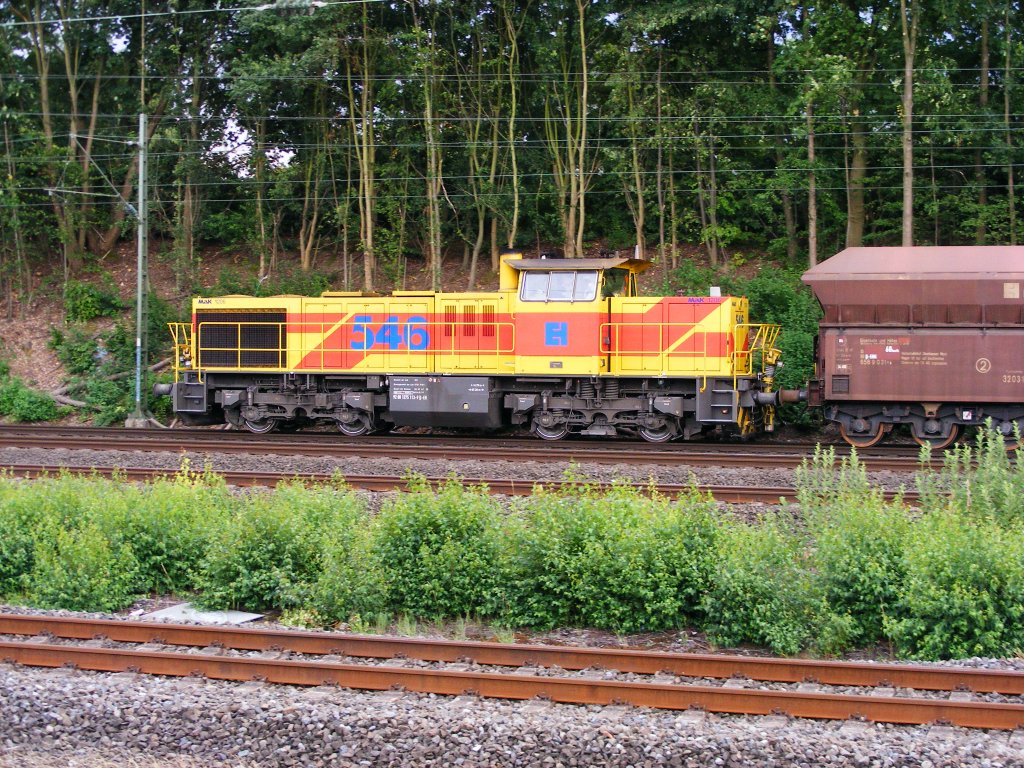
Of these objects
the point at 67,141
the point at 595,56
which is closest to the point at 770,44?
the point at 595,56

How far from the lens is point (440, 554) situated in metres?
8.70

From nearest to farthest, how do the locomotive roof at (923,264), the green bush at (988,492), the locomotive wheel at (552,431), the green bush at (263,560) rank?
the green bush at (263,560), the green bush at (988,492), the locomotive roof at (923,264), the locomotive wheel at (552,431)

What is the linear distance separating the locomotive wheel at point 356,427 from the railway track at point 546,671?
12.1 meters

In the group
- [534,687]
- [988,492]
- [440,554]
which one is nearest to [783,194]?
[988,492]

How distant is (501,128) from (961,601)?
24.9 meters

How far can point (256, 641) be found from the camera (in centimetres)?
753

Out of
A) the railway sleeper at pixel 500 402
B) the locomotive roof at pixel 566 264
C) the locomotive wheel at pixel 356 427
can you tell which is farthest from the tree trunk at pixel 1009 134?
the locomotive wheel at pixel 356 427

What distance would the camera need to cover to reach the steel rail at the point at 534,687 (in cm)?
599

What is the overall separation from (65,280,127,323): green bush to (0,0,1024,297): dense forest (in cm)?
219

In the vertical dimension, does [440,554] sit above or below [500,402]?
below

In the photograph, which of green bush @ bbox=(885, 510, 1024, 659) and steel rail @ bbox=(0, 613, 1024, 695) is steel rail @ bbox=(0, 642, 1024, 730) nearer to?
steel rail @ bbox=(0, 613, 1024, 695)

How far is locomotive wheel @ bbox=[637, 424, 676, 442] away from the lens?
719 inches

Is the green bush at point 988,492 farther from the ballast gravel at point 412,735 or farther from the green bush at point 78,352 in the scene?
the green bush at point 78,352

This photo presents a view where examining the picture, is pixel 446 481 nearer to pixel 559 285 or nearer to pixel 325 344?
pixel 559 285
